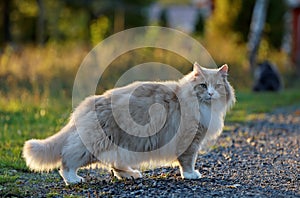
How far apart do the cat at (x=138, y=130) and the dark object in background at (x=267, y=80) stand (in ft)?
38.3

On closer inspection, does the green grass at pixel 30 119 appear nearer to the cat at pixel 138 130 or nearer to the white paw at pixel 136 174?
the cat at pixel 138 130

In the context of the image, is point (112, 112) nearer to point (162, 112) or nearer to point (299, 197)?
point (162, 112)

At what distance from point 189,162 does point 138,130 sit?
2.30 ft

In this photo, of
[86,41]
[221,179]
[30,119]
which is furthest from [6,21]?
[221,179]

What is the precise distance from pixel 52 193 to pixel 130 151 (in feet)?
2.99

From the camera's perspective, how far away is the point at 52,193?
5055 millimetres

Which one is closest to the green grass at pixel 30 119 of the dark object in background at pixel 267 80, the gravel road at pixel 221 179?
the gravel road at pixel 221 179

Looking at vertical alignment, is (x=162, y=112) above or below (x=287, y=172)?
above

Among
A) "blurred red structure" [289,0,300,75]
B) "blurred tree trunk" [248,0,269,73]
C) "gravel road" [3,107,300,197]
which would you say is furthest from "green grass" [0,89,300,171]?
"blurred red structure" [289,0,300,75]

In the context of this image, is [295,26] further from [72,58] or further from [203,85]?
[203,85]

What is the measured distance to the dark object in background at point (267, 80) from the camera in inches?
669

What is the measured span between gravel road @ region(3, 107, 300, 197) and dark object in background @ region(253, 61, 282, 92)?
8852 millimetres

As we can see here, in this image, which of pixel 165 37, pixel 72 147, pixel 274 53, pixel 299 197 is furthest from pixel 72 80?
pixel 274 53

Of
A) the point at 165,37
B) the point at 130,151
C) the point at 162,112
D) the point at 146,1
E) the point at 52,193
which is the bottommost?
the point at 52,193
